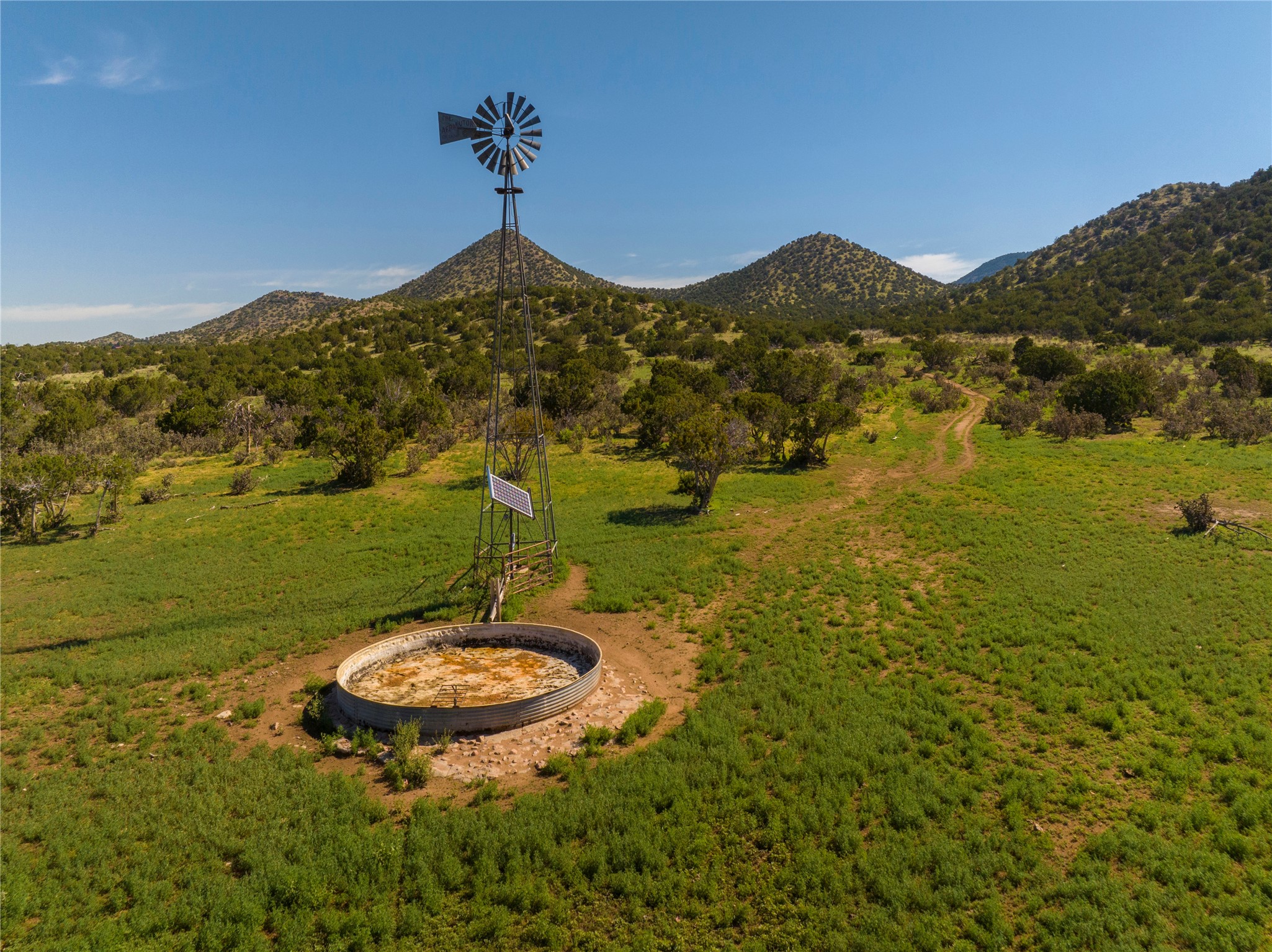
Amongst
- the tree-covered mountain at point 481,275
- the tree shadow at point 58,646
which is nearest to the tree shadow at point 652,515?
the tree shadow at point 58,646

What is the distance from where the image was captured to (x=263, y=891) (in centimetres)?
847

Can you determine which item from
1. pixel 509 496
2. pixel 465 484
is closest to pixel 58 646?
pixel 509 496

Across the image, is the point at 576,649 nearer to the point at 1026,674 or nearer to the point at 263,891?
the point at 263,891

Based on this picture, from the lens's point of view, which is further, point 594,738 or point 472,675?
point 472,675

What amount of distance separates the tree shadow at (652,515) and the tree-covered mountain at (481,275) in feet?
379

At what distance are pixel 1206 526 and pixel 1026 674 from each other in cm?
1399

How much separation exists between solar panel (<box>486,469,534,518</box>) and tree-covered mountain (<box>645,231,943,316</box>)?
12815cm

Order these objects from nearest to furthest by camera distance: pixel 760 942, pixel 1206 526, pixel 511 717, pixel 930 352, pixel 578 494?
1. pixel 760 942
2. pixel 511 717
3. pixel 1206 526
4. pixel 578 494
5. pixel 930 352

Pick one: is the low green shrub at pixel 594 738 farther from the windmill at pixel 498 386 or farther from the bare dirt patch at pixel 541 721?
the windmill at pixel 498 386

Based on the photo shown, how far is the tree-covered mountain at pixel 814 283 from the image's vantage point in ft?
492

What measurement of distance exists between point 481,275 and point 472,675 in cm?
14509

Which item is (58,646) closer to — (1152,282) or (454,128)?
(454,128)

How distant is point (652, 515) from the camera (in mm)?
28266

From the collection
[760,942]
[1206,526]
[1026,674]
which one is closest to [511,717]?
[760,942]
